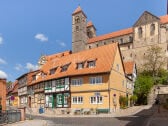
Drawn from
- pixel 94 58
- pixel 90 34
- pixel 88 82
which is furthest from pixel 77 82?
pixel 90 34

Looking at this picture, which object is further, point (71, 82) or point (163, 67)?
point (163, 67)

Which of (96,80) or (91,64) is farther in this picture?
(91,64)

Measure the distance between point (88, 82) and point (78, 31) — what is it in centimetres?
5707

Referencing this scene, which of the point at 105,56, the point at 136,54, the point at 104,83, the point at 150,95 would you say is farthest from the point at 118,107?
the point at 136,54

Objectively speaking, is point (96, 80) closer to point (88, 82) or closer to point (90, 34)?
point (88, 82)

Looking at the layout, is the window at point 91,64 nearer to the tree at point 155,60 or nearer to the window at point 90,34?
the tree at point 155,60

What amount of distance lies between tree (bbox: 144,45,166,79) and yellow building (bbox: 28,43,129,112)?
26579 millimetres

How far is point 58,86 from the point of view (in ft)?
149

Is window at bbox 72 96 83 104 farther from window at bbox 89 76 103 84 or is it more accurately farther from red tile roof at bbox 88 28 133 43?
red tile roof at bbox 88 28 133 43

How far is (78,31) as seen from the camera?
96438mm

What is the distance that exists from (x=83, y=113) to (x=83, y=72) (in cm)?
658

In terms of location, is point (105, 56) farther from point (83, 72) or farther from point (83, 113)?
point (83, 113)

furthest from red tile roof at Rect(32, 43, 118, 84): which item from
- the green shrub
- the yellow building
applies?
the green shrub

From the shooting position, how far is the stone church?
78.1 metres
